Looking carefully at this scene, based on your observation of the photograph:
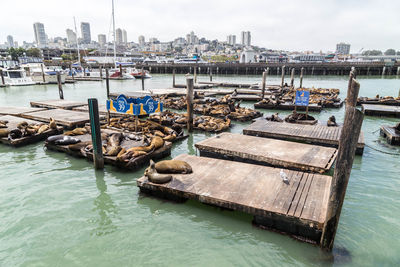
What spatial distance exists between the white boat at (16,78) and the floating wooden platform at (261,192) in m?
33.8

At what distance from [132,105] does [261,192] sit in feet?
18.1

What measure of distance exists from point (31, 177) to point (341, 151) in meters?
7.07

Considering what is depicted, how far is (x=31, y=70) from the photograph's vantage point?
3694 centimetres

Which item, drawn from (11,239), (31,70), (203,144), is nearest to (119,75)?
(31,70)

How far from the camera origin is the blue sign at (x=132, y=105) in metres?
8.88

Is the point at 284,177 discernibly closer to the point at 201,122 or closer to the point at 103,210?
the point at 103,210

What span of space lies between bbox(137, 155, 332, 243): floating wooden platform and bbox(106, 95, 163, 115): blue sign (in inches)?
136

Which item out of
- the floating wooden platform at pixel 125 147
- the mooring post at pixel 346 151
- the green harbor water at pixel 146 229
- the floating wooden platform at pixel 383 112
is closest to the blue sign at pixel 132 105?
the floating wooden platform at pixel 125 147

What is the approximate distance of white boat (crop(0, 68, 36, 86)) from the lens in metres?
31.4

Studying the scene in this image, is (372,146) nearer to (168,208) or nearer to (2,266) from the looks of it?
(168,208)

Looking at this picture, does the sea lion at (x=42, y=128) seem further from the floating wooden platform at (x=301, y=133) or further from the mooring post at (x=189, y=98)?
the floating wooden platform at (x=301, y=133)

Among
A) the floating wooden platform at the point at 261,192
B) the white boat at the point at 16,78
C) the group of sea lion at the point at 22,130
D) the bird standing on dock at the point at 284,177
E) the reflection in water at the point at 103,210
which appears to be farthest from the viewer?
the white boat at the point at 16,78

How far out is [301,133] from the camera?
30.9ft

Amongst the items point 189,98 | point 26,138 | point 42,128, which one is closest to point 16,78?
point 42,128
